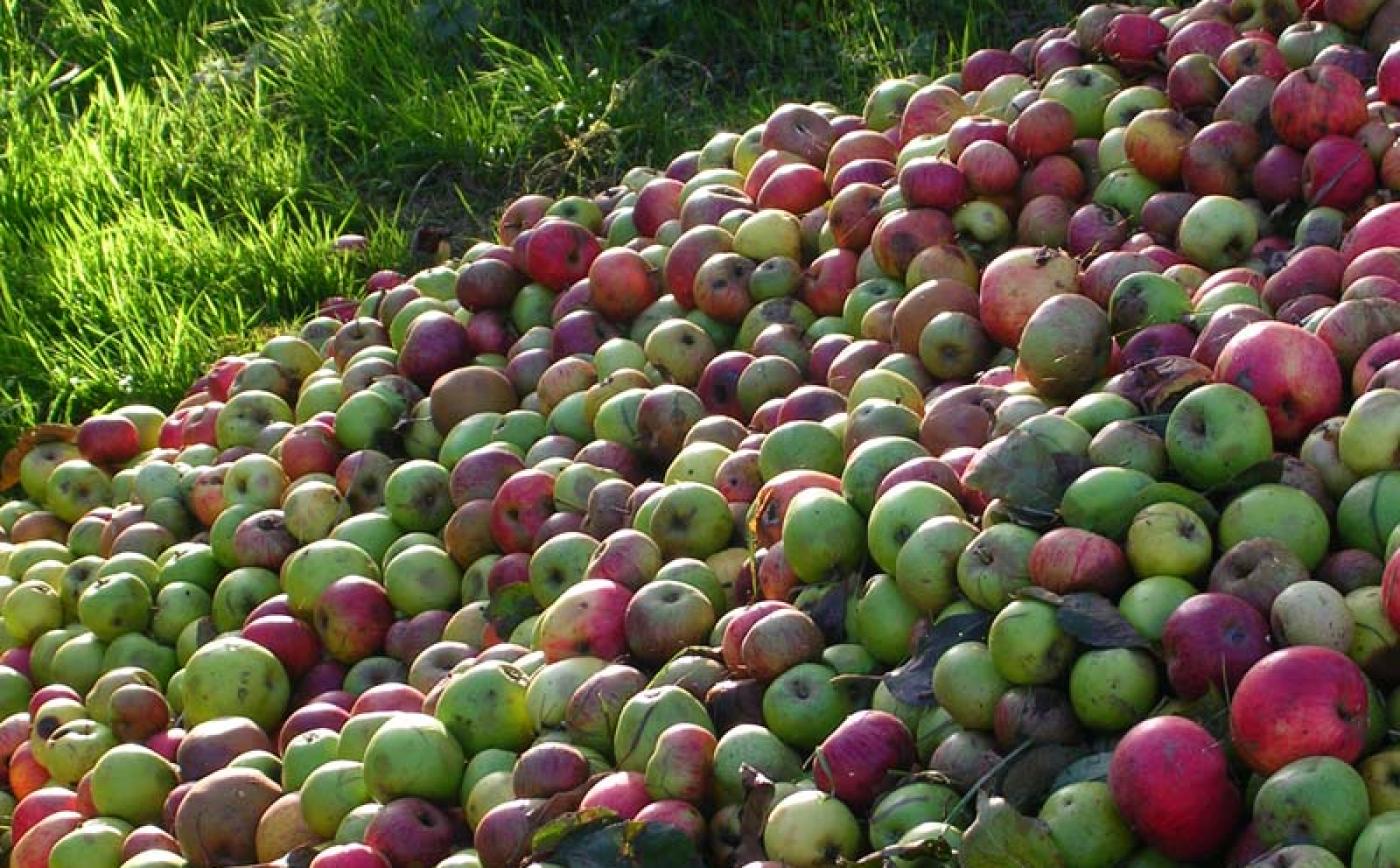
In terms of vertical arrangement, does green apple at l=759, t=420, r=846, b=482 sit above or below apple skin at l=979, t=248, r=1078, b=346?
below

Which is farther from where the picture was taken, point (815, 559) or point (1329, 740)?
point (815, 559)


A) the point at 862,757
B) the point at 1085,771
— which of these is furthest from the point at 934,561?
the point at 1085,771

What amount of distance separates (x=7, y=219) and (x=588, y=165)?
1.87 m

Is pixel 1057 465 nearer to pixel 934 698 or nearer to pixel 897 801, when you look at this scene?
pixel 934 698

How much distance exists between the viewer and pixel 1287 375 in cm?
270

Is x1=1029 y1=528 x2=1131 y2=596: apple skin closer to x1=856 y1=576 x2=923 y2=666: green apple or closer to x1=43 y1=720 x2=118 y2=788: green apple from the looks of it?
x1=856 y1=576 x2=923 y2=666: green apple

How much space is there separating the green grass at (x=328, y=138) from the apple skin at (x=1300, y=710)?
3.40 m

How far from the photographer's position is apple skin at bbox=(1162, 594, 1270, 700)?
2.28 m

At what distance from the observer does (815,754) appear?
2.53m

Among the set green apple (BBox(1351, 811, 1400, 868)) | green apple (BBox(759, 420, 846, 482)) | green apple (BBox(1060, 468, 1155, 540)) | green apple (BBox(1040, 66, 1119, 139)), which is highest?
green apple (BBox(1040, 66, 1119, 139))

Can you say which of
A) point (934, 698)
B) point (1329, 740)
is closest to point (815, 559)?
point (934, 698)

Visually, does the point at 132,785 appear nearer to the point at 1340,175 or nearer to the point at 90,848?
the point at 90,848

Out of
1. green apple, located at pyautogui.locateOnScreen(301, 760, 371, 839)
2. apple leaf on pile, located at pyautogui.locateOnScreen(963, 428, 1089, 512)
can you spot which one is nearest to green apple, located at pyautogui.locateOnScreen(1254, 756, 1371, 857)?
apple leaf on pile, located at pyautogui.locateOnScreen(963, 428, 1089, 512)

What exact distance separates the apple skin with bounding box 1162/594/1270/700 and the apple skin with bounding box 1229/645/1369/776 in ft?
0.22
